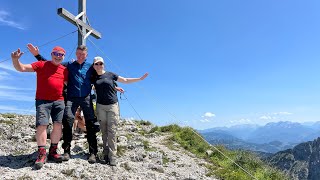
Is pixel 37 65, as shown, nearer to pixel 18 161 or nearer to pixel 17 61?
pixel 17 61

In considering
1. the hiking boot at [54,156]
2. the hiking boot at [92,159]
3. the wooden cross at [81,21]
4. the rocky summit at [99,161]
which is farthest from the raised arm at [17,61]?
the wooden cross at [81,21]

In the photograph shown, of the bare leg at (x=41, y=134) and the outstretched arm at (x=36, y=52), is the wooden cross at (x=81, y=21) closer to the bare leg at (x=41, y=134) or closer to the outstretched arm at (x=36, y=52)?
the outstretched arm at (x=36, y=52)

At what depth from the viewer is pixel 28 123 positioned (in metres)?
13.9

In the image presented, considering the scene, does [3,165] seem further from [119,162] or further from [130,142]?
[130,142]

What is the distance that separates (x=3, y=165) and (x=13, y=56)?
9.80 ft

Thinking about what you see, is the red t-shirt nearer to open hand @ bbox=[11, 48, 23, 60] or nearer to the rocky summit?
open hand @ bbox=[11, 48, 23, 60]

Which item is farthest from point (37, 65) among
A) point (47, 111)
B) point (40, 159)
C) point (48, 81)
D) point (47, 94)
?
point (40, 159)

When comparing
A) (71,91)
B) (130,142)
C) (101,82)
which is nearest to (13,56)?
(71,91)

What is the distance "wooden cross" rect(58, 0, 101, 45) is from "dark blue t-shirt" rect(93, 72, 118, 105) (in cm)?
339

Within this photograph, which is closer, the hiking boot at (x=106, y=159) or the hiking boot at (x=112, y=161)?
the hiking boot at (x=112, y=161)

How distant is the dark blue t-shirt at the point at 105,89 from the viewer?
363 inches

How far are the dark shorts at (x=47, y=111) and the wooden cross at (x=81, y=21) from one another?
13.6 ft

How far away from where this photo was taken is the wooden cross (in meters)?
11.4

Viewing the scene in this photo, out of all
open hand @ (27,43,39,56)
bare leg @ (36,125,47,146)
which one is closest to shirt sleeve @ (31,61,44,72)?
open hand @ (27,43,39,56)
